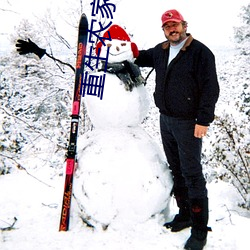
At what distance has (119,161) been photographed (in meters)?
2.88

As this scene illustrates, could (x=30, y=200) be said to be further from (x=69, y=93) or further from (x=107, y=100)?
(x=69, y=93)

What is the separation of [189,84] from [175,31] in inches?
19.2

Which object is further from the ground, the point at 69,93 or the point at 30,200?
the point at 69,93

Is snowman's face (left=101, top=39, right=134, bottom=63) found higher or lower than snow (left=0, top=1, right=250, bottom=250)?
higher

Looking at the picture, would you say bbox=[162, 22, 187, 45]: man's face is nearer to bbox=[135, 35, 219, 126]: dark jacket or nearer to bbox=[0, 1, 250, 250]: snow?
bbox=[135, 35, 219, 126]: dark jacket

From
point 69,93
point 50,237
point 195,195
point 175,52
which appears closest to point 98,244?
point 50,237

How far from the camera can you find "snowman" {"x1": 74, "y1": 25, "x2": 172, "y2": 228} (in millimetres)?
2836

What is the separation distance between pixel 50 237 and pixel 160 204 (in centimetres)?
118

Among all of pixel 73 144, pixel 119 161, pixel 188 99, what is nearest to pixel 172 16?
pixel 188 99

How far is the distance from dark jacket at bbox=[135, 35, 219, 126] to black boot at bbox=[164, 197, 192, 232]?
973mm

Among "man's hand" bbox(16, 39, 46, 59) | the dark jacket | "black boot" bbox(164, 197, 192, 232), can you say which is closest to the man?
the dark jacket

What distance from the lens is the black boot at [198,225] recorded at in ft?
8.80

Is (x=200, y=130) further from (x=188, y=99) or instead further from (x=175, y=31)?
(x=175, y=31)

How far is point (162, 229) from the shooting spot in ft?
9.72
